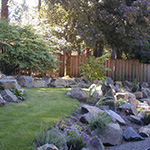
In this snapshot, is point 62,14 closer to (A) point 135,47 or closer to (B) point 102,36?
(B) point 102,36

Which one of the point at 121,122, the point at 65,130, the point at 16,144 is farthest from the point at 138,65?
the point at 16,144

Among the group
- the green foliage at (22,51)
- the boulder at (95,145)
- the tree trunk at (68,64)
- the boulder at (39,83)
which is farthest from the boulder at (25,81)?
the boulder at (95,145)

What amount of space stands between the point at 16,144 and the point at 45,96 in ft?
13.2

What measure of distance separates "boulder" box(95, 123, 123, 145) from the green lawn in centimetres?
108

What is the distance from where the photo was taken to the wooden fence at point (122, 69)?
1504 cm

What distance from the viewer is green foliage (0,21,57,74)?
34.7 ft

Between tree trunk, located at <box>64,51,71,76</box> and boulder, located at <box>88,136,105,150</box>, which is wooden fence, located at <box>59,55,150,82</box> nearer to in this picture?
tree trunk, located at <box>64,51,71,76</box>

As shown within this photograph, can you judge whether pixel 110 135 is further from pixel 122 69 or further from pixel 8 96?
pixel 122 69

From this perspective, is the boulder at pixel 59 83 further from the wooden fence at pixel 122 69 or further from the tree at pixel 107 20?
the wooden fence at pixel 122 69

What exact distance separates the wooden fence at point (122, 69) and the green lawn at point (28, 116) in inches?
295

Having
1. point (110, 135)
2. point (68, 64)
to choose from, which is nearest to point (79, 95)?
point (110, 135)

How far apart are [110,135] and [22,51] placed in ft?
22.9

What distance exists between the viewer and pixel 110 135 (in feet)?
16.4

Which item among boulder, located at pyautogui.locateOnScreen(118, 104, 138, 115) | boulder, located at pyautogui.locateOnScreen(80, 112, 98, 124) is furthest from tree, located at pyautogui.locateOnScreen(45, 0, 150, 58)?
boulder, located at pyautogui.locateOnScreen(80, 112, 98, 124)
